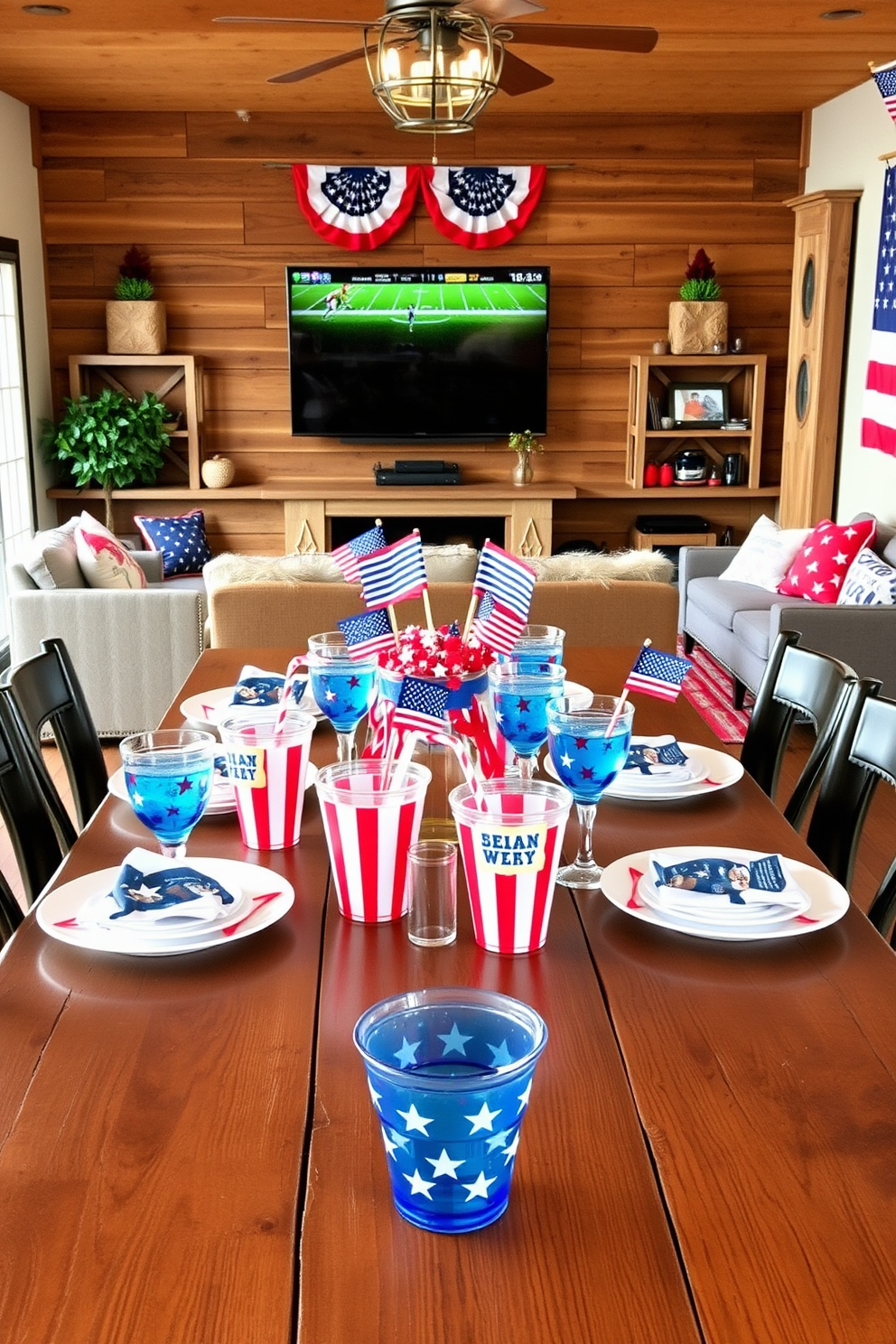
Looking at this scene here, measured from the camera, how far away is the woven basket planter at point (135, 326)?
23.0 feet

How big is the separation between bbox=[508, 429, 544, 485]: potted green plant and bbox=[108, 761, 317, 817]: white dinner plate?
5.56 m

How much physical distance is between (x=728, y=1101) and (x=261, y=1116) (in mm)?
383

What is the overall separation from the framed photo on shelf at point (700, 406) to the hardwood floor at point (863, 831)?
2842mm

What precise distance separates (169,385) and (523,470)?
2.04 m

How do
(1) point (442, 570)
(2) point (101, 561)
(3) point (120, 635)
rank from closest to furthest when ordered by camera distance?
(1) point (442, 570), (3) point (120, 635), (2) point (101, 561)

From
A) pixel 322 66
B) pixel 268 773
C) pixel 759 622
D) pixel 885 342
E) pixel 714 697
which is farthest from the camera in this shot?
pixel 885 342

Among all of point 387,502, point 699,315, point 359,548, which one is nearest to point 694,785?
point 359,548

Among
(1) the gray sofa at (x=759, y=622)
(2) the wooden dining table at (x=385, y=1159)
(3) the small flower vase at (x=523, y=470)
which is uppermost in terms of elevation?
(3) the small flower vase at (x=523, y=470)

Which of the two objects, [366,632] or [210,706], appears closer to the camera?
[366,632]

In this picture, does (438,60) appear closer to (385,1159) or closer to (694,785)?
(694,785)

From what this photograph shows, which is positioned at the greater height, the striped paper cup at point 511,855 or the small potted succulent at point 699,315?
Result: the small potted succulent at point 699,315

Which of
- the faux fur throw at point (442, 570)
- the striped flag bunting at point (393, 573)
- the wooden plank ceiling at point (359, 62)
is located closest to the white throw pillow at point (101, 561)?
the faux fur throw at point (442, 570)

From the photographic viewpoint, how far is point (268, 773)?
1.61 metres

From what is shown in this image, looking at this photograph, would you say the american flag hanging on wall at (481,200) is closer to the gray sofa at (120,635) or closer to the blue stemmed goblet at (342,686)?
the gray sofa at (120,635)
